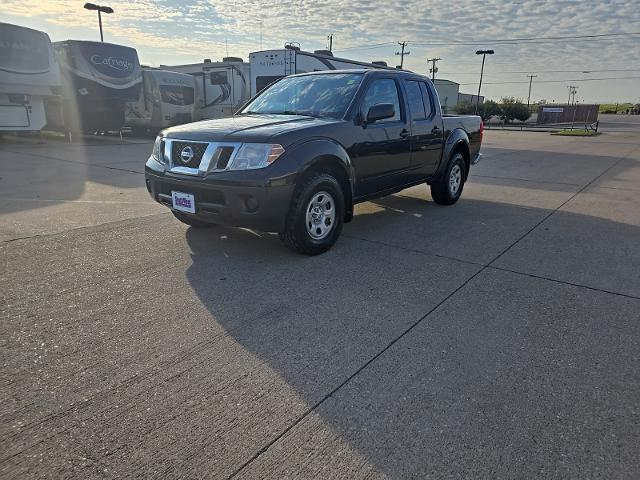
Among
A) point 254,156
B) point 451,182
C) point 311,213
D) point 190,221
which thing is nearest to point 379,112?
point 311,213

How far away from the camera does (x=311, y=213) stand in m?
4.57

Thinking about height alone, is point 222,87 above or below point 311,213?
above

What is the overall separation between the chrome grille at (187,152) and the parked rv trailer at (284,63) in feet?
44.6

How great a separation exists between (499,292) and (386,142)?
2364 millimetres

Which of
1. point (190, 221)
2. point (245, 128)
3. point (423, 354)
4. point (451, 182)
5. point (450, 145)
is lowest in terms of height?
point (423, 354)

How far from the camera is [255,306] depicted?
3.53 meters

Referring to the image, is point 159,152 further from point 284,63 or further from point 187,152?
point 284,63

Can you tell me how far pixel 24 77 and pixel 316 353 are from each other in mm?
14141

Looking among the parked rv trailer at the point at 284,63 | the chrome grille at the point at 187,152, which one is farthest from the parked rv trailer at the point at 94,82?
the chrome grille at the point at 187,152

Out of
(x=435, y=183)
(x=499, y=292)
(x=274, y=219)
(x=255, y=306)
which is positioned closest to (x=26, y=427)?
(x=255, y=306)

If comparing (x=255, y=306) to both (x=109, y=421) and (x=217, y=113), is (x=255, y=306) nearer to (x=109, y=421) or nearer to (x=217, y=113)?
(x=109, y=421)

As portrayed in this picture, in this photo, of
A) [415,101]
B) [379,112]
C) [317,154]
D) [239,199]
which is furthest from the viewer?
[415,101]

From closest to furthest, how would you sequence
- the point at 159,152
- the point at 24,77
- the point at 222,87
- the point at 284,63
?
the point at 159,152
the point at 24,77
the point at 284,63
the point at 222,87

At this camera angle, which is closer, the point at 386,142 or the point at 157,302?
the point at 157,302
